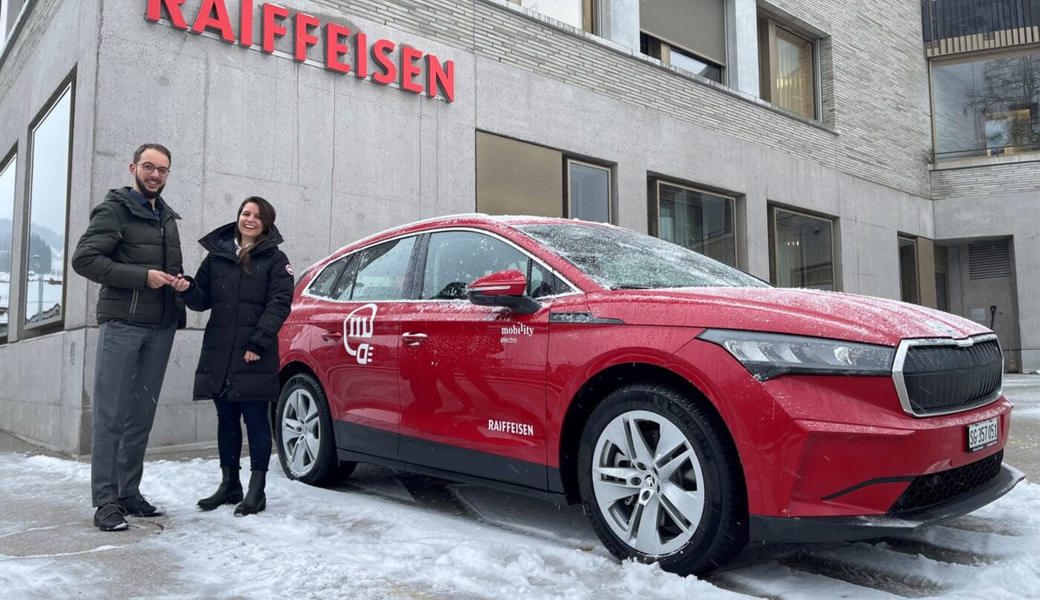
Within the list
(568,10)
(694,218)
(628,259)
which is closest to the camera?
(628,259)

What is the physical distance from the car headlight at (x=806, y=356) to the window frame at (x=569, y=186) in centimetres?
750

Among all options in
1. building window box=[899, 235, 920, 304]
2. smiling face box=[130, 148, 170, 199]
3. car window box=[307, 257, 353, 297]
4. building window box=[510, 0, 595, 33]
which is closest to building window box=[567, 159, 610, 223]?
building window box=[510, 0, 595, 33]

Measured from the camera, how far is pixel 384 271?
16.2 feet

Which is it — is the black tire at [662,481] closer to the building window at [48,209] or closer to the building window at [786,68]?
the building window at [48,209]

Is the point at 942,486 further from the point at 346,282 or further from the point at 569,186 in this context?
the point at 569,186

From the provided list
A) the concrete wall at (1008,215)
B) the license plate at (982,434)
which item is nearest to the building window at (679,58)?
the concrete wall at (1008,215)

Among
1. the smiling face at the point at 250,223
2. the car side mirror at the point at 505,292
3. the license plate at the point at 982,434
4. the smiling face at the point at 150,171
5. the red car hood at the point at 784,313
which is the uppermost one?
the smiling face at the point at 150,171

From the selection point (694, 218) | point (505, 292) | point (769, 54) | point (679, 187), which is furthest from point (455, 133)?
point (769, 54)

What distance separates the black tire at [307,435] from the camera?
5031 millimetres

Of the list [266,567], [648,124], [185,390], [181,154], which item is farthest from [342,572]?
[648,124]

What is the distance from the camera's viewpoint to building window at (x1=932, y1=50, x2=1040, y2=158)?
728 inches

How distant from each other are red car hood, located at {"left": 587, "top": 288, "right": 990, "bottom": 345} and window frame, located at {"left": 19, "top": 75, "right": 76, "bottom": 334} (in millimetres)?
6107

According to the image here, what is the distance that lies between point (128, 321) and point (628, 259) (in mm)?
2653

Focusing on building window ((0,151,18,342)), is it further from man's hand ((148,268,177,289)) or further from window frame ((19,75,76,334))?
man's hand ((148,268,177,289))
